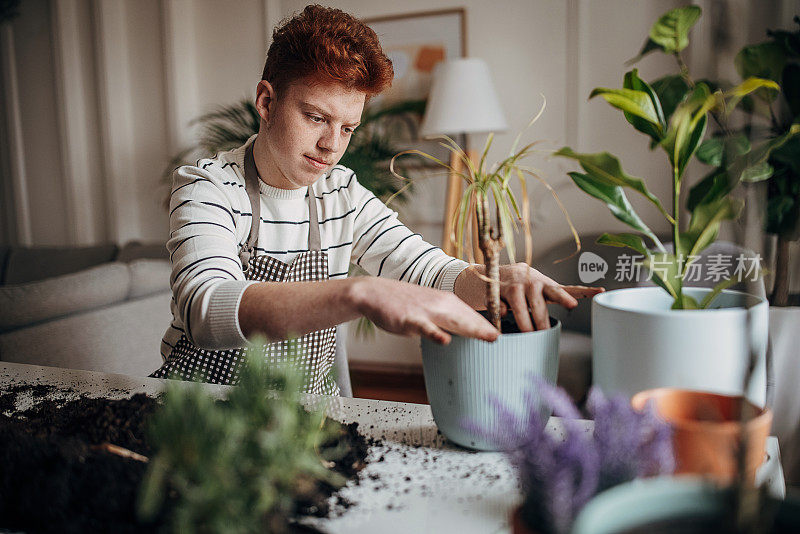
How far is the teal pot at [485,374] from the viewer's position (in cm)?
68

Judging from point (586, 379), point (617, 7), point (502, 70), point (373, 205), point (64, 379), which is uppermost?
point (617, 7)

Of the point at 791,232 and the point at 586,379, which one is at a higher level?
the point at 791,232

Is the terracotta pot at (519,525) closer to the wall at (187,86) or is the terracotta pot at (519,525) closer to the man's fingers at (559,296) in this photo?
the man's fingers at (559,296)

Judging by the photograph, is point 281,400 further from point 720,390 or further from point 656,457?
point 720,390

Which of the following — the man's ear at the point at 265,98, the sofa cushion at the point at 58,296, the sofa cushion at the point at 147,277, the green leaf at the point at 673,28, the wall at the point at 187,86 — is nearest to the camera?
the man's ear at the point at 265,98

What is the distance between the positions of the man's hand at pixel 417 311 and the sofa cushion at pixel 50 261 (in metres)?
3.54

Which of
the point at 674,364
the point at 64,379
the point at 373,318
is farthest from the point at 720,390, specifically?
the point at 64,379

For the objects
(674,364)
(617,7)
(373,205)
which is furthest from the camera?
(617,7)

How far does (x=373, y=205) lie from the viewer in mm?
1423

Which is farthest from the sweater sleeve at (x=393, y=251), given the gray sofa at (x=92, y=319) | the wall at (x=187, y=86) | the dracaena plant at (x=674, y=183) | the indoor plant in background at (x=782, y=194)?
the wall at (x=187, y=86)

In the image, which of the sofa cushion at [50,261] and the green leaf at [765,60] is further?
the sofa cushion at [50,261]

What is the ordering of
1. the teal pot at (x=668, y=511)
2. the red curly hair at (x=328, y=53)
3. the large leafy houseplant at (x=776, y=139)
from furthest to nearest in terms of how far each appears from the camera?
the large leafy houseplant at (x=776, y=139) < the red curly hair at (x=328, y=53) < the teal pot at (x=668, y=511)

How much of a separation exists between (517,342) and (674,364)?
0.53ft

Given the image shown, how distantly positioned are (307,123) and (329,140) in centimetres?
5
